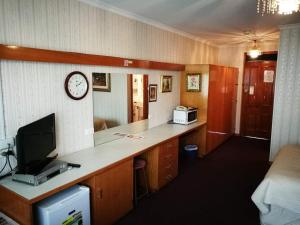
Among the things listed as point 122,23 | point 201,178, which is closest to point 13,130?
point 122,23

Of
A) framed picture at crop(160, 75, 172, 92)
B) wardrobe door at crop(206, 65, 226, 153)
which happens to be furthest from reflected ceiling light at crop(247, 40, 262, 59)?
framed picture at crop(160, 75, 172, 92)

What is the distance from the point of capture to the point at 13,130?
7.17 ft

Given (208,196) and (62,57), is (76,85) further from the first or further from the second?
(208,196)

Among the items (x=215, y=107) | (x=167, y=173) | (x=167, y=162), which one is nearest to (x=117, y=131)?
(x=167, y=162)

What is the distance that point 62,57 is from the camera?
2441 millimetres

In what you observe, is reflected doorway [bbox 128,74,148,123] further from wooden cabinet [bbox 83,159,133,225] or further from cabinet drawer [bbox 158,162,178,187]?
wooden cabinet [bbox 83,159,133,225]

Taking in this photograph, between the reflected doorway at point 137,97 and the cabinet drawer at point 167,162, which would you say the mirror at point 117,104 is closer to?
the reflected doorway at point 137,97

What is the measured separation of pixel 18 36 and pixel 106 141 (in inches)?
65.9

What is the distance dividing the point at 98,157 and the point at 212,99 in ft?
9.95

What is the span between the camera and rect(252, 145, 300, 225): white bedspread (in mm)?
2373

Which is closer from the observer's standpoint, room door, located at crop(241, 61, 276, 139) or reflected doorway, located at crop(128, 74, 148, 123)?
reflected doorway, located at crop(128, 74, 148, 123)

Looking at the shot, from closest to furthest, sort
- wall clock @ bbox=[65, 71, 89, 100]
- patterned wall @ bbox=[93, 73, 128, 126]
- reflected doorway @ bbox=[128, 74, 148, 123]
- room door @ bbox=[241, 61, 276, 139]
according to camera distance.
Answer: wall clock @ bbox=[65, 71, 89, 100]
patterned wall @ bbox=[93, 73, 128, 126]
reflected doorway @ bbox=[128, 74, 148, 123]
room door @ bbox=[241, 61, 276, 139]

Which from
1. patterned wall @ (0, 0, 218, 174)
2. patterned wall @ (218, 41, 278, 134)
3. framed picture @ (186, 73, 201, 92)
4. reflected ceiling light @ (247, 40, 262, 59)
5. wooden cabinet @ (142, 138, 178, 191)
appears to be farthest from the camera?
patterned wall @ (218, 41, 278, 134)

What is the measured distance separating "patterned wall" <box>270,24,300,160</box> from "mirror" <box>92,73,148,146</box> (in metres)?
2.48
